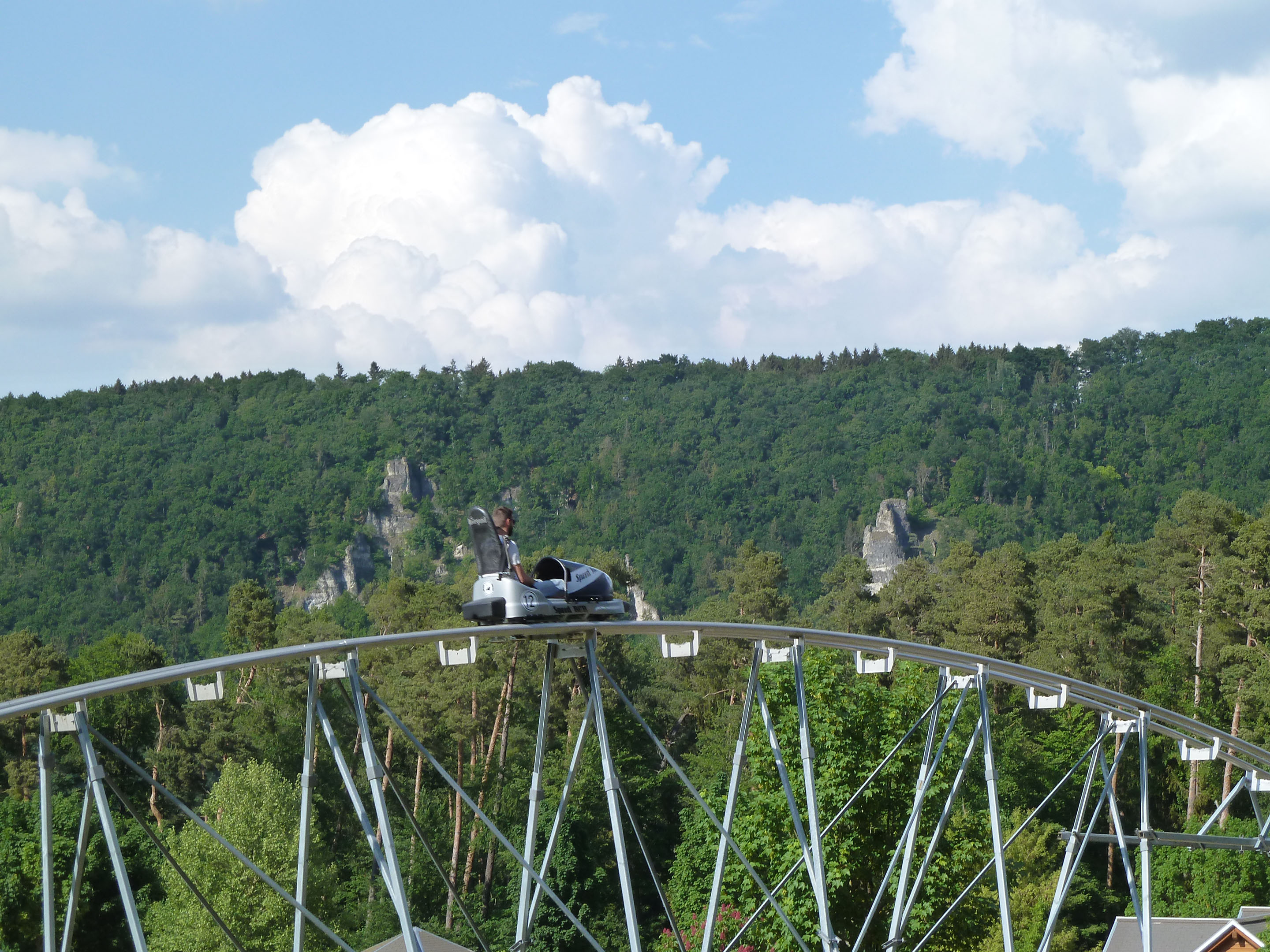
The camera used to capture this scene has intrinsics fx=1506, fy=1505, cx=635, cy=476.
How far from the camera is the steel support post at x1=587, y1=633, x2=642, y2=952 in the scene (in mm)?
15844

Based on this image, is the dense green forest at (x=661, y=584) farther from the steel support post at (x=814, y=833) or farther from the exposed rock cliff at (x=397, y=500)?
the steel support post at (x=814, y=833)

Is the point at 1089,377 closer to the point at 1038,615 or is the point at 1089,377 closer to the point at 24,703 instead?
the point at 1038,615

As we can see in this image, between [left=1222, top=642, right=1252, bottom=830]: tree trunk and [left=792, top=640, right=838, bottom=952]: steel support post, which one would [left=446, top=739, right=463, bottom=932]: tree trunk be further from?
[left=792, top=640, right=838, bottom=952]: steel support post

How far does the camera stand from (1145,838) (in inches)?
776

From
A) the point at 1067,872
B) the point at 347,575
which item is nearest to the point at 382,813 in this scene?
the point at 1067,872

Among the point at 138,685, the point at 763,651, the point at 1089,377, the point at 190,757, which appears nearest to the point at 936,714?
the point at 763,651

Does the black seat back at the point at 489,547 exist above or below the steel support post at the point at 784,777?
above

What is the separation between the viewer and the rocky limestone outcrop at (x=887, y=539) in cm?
13200

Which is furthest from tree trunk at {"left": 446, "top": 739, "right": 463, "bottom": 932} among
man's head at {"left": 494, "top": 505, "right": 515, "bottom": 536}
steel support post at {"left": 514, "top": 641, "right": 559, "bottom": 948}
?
man's head at {"left": 494, "top": 505, "right": 515, "bottom": 536}

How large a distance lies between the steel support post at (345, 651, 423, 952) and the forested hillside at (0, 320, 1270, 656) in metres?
96.6

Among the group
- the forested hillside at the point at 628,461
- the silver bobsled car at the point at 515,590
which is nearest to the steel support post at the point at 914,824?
the silver bobsled car at the point at 515,590

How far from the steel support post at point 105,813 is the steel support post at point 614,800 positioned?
16.4ft

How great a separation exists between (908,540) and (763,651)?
4646 inches

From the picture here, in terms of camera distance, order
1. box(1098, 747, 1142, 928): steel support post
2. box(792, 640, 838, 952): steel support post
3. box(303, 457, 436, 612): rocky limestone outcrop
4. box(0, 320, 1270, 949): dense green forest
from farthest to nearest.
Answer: box(303, 457, 436, 612): rocky limestone outcrop → box(0, 320, 1270, 949): dense green forest → box(1098, 747, 1142, 928): steel support post → box(792, 640, 838, 952): steel support post
